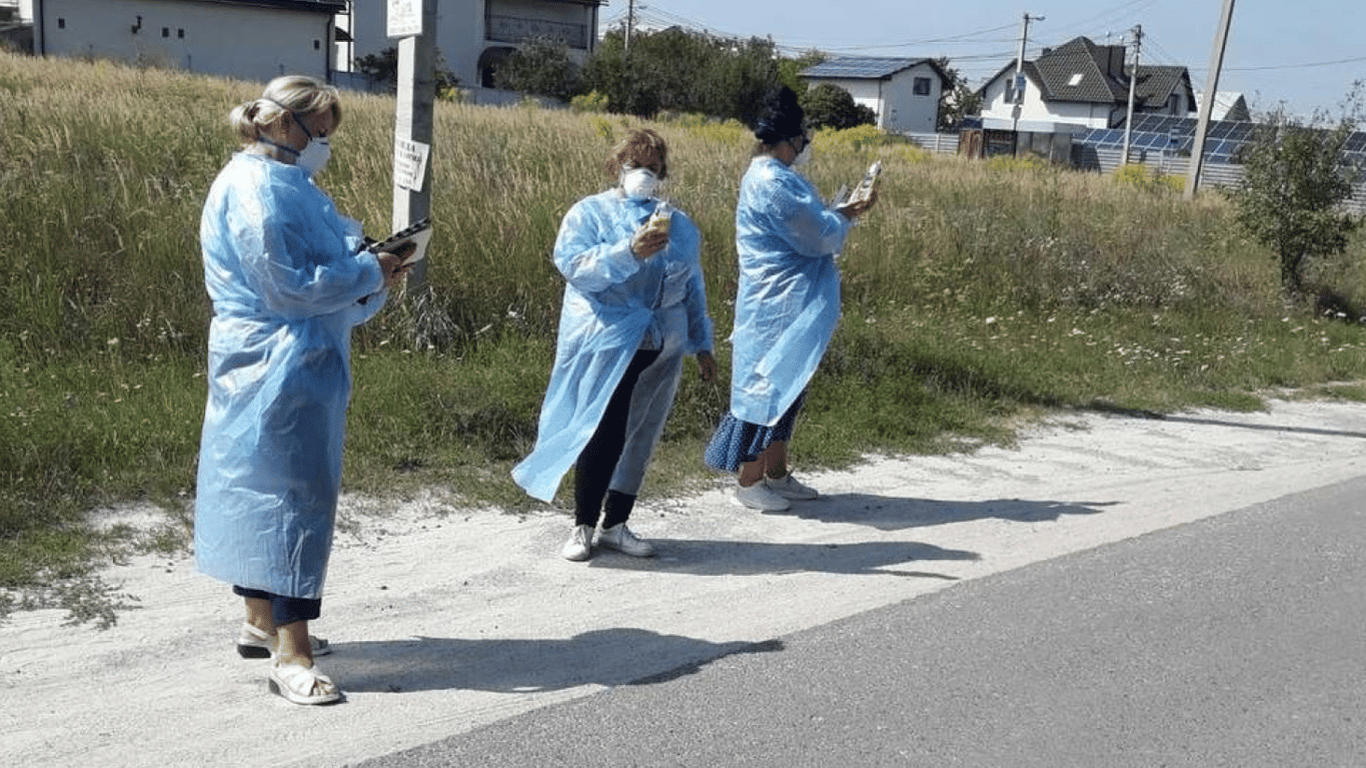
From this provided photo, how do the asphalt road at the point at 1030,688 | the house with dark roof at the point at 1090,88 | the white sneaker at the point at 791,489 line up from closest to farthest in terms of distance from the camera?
the asphalt road at the point at 1030,688
the white sneaker at the point at 791,489
the house with dark roof at the point at 1090,88

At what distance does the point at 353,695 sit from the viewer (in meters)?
4.21

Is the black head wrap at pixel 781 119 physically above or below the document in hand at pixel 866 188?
above

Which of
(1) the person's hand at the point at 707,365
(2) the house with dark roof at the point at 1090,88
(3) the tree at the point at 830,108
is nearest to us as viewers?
(1) the person's hand at the point at 707,365

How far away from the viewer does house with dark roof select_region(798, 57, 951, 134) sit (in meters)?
71.4

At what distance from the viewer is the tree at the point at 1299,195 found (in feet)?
45.7

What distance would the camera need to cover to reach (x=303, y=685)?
161 inches

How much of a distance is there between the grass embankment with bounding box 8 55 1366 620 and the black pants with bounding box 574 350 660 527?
775mm

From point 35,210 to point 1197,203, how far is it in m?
15.0

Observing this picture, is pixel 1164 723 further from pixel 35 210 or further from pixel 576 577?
pixel 35 210

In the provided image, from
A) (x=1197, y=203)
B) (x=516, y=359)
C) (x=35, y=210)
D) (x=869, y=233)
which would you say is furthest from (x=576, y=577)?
(x=1197, y=203)

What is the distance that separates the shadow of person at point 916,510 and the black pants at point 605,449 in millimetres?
1238

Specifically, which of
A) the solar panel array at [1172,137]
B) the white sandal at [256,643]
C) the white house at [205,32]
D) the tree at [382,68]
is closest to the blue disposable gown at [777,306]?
the white sandal at [256,643]

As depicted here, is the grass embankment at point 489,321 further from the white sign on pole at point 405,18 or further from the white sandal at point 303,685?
the white sign on pole at point 405,18

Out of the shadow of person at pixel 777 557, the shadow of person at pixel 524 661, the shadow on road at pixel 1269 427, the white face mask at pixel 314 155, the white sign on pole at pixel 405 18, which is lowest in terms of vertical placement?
the shadow on road at pixel 1269 427
